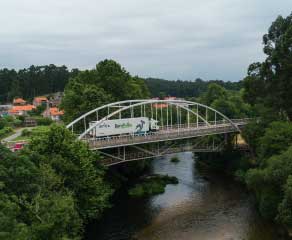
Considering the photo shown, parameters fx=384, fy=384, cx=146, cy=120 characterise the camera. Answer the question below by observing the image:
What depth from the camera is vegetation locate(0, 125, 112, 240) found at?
18156 mm

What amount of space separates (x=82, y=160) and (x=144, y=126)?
14162mm

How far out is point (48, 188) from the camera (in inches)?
884

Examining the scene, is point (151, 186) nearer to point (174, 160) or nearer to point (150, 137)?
point (150, 137)

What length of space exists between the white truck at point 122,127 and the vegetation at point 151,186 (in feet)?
18.9

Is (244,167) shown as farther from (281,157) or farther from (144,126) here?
(281,157)

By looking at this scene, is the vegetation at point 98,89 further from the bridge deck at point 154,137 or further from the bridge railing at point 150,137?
the bridge deck at point 154,137

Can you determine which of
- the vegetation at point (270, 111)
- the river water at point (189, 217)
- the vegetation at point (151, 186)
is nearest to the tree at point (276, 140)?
the vegetation at point (270, 111)

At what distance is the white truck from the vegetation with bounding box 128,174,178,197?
5.75 meters

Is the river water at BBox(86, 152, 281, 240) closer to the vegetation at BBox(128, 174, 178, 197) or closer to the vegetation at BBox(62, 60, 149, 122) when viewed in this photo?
the vegetation at BBox(128, 174, 178, 197)

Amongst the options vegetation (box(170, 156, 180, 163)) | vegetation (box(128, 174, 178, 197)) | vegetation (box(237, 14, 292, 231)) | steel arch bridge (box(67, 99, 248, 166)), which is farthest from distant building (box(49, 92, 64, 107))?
vegetation (box(237, 14, 292, 231))

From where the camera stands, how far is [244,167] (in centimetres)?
4400

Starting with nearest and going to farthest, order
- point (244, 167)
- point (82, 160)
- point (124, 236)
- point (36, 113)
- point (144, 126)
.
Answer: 1. point (82, 160)
2. point (124, 236)
3. point (144, 126)
4. point (244, 167)
5. point (36, 113)

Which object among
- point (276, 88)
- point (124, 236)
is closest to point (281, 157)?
point (124, 236)

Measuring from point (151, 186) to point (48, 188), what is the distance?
63.9 feet
